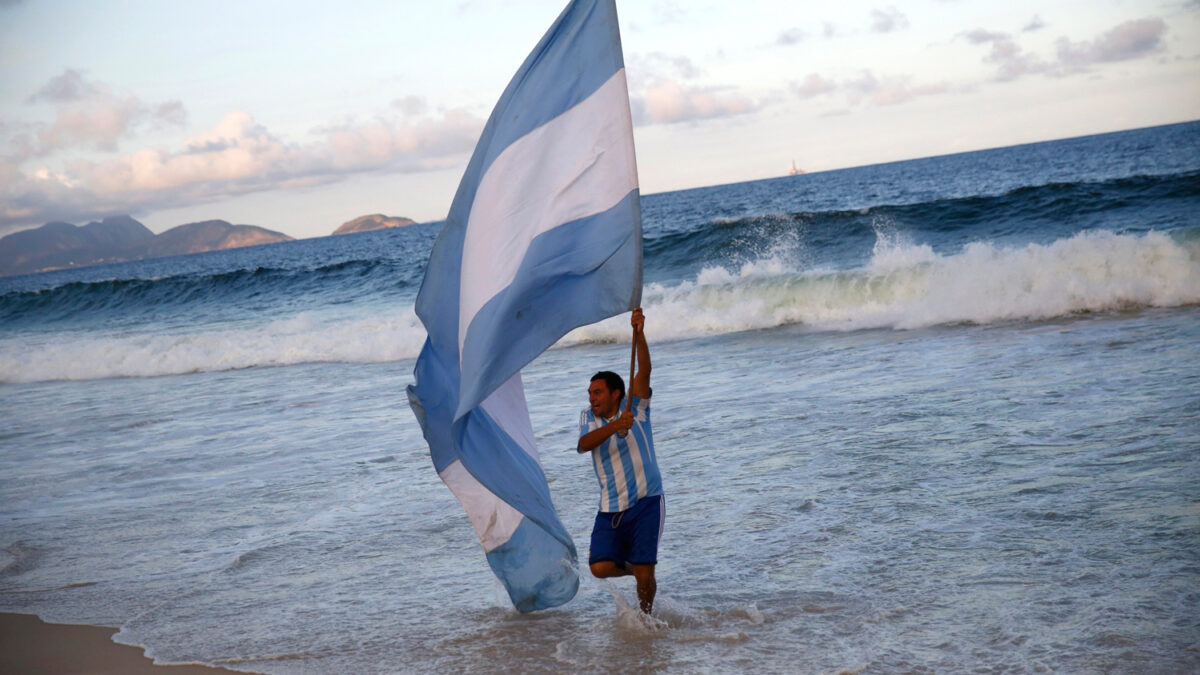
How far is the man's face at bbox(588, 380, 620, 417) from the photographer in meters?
4.59

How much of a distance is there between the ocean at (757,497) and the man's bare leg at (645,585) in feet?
0.27

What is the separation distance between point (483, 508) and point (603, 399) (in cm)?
88

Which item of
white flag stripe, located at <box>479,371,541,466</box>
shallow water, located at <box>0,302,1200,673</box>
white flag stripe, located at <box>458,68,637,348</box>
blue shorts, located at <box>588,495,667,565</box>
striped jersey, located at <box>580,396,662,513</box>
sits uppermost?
white flag stripe, located at <box>458,68,637,348</box>

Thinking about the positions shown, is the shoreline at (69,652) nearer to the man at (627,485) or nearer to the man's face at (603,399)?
the man at (627,485)

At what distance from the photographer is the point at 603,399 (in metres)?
4.60

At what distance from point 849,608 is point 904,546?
2.85 ft

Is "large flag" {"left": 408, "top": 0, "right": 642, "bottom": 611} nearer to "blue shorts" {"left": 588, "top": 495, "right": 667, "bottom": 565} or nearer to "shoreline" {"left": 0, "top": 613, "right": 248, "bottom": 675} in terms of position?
"blue shorts" {"left": 588, "top": 495, "right": 667, "bottom": 565}

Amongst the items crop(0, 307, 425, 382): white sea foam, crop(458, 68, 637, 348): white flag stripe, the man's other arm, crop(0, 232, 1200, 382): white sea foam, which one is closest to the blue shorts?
the man's other arm

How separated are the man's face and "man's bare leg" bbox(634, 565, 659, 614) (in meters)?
0.75

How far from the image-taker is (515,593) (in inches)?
196

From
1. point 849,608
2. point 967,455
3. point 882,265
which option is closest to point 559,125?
point 849,608

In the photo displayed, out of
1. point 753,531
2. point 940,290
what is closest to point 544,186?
point 753,531

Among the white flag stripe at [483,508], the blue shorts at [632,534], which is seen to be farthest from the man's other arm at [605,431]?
the white flag stripe at [483,508]

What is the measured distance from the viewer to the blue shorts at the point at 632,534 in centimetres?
464
